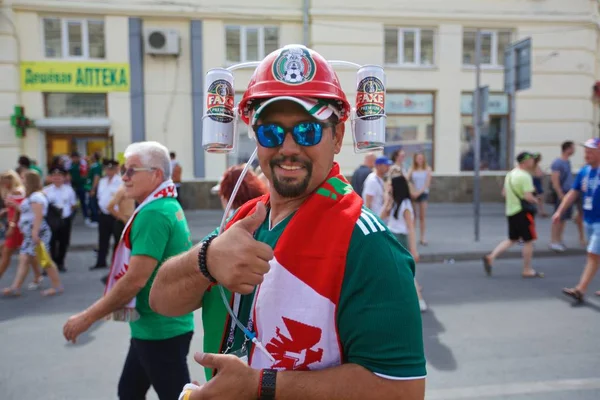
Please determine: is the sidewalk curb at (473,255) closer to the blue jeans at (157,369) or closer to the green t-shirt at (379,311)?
the blue jeans at (157,369)

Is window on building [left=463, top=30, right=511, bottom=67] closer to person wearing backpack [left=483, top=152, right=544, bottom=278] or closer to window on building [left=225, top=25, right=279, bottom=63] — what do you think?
window on building [left=225, top=25, right=279, bottom=63]

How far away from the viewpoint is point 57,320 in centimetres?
547

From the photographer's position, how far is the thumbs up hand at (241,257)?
1.19 metres

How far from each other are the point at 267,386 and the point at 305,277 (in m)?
0.28

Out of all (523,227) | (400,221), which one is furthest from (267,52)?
(400,221)

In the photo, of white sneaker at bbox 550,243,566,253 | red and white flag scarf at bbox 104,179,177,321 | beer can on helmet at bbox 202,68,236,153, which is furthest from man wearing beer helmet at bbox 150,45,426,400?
white sneaker at bbox 550,243,566,253

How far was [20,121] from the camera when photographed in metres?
13.1

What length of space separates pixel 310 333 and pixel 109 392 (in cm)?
316

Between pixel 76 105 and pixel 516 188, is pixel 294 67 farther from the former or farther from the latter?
pixel 76 105

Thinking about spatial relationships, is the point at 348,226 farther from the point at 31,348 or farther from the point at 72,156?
the point at 72,156

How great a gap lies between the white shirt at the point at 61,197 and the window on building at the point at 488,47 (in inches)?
483

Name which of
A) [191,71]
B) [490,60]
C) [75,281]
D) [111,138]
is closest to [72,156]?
[111,138]

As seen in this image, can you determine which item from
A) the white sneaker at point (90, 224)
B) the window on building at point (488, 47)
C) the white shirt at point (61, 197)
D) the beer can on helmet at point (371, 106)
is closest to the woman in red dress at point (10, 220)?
the white shirt at point (61, 197)

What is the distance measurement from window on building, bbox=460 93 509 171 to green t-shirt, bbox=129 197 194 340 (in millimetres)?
14136
